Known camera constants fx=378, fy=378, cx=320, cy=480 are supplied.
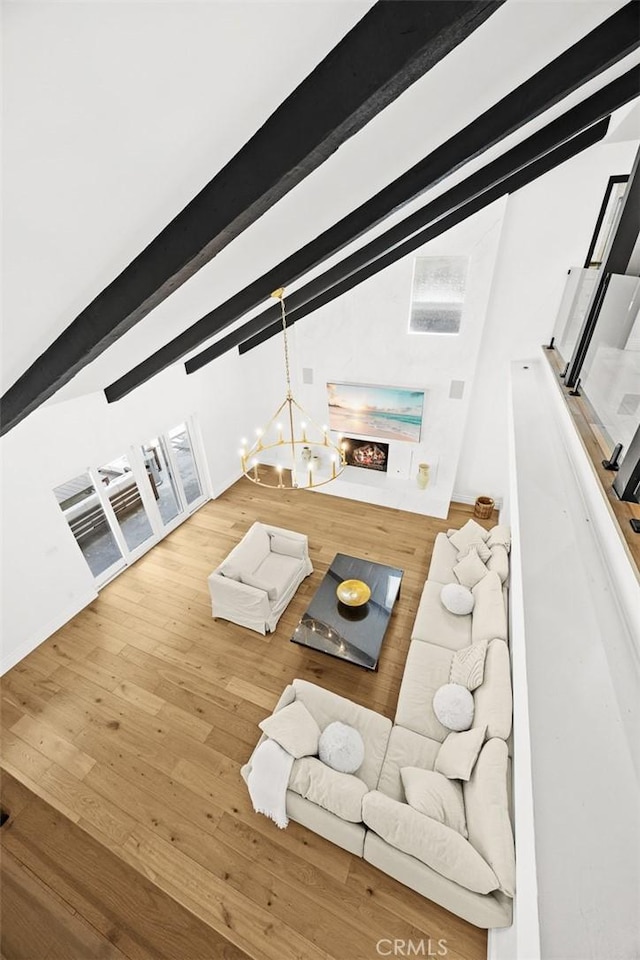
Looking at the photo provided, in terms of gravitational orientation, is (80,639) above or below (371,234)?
below

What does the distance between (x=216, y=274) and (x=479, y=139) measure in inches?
66.2

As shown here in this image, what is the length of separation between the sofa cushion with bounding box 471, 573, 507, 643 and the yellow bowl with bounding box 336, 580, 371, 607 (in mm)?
1095

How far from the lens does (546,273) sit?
4.53m

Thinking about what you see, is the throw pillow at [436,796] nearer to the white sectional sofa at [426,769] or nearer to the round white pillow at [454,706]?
the white sectional sofa at [426,769]

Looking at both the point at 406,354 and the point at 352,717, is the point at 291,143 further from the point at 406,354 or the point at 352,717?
the point at 406,354

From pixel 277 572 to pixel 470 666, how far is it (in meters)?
2.30

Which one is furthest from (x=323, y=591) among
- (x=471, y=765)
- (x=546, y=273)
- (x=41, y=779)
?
(x=546, y=273)

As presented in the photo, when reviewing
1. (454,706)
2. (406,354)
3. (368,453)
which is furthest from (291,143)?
(368,453)

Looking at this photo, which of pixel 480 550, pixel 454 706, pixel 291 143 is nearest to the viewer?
pixel 291 143

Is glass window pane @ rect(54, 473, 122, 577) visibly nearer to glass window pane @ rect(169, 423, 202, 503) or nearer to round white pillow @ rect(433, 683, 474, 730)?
glass window pane @ rect(169, 423, 202, 503)

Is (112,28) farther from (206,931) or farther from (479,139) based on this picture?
(206,931)

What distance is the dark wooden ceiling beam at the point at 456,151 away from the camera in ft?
5.23

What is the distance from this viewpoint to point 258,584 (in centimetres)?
425

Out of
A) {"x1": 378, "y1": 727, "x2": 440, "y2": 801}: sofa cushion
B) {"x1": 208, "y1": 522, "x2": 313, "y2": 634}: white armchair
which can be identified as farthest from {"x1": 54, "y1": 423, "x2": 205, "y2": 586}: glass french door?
{"x1": 378, "y1": 727, "x2": 440, "y2": 801}: sofa cushion
